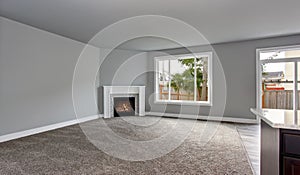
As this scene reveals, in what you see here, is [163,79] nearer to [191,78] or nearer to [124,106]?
[191,78]

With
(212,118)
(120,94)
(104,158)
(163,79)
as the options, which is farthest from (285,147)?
(163,79)

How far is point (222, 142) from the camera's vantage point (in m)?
3.56

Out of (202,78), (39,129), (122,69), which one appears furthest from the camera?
(122,69)

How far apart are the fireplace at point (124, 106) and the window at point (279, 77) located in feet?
13.1

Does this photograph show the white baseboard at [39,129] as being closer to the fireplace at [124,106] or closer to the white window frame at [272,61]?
the fireplace at [124,106]

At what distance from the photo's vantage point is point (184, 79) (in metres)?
6.58

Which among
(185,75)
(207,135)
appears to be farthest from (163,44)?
(207,135)

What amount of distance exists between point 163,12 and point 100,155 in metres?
2.66

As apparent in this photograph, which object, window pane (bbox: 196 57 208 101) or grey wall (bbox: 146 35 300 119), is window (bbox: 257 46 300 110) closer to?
grey wall (bbox: 146 35 300 119)

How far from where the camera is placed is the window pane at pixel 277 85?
4.96 metres

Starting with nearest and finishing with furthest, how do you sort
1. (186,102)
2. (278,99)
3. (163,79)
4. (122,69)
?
(278,99) < (186,102) < (122,69) < (163,79)

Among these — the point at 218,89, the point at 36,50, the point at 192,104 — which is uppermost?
the point at 36,50

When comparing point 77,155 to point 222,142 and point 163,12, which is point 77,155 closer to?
point 222,142

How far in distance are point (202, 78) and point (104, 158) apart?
14.3 feet
